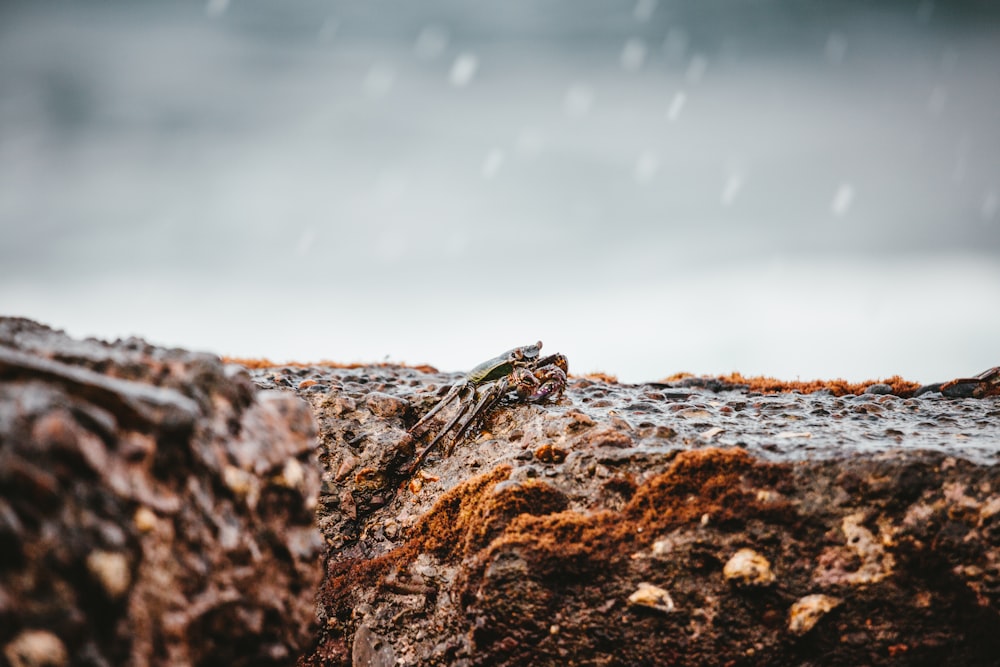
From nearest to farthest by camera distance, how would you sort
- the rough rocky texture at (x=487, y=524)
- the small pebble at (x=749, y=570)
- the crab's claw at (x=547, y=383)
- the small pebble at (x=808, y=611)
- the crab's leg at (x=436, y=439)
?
1. the rough rocky texture at (x=487, y=524)
2. the small pebble at (x=808, y=611)
3. the small pebble at (x=749, y=570)
4. the crab's leg at (x=436, y=439)
5. the crab's claw at (x=547, y=383)

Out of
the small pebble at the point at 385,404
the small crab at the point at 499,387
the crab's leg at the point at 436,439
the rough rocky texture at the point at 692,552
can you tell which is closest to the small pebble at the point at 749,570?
the rough rocky texture at the point at 692,552

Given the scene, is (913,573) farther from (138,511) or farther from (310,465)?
(138,511)

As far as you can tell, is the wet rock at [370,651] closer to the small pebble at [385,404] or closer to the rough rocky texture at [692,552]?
the rough rocky texture at [692,552]

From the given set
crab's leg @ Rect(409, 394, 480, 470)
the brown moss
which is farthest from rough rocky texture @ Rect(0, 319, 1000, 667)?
the brown moss

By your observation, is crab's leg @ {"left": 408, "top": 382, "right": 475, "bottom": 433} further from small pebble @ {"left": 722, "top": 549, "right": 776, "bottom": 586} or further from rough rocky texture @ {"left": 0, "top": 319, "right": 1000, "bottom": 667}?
small pebble @ {"left": 722, "top": 549, "right": 776, "bottom": 586}

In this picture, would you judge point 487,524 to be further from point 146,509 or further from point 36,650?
point 36,650

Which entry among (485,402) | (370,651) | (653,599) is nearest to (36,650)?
(370,651)
